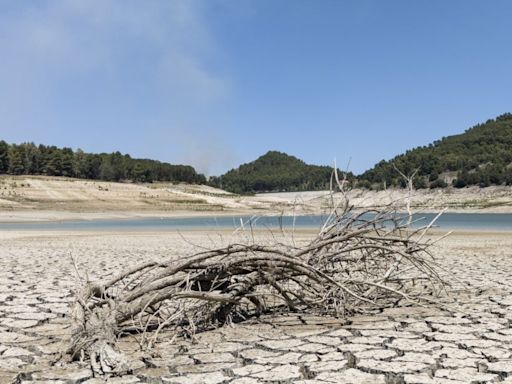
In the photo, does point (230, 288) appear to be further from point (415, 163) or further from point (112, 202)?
point (415, 163)

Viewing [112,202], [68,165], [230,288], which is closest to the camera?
[230,288]

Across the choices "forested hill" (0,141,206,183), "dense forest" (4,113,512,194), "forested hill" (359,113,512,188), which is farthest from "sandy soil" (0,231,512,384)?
"forested hill" (0,141,206,183)

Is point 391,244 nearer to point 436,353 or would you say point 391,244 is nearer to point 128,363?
point 436,353

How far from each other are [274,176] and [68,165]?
2786 inches

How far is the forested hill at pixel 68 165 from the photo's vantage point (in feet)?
280

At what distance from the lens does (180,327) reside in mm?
4672

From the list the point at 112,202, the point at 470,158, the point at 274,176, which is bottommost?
the point at 112,202

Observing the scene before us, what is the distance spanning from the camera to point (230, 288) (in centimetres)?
475

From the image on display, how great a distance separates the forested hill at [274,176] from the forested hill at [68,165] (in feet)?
104

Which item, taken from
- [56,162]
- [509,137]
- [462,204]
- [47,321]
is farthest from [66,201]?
[509,137]

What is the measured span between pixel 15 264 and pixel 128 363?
7.63 metres

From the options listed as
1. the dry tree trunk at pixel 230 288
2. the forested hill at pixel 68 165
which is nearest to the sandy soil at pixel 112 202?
the forested hill at pixel 68 165

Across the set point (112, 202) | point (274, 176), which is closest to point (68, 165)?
point (112, 202)

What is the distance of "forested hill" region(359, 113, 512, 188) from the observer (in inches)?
3290
